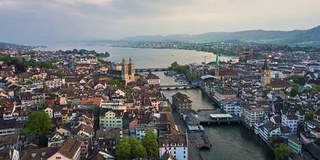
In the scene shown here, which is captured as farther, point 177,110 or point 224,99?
point 224,99

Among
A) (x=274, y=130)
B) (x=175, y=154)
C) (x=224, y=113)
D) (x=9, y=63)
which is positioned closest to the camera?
(x=175, y=154)

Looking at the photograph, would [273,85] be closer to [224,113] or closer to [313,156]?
[224,113]

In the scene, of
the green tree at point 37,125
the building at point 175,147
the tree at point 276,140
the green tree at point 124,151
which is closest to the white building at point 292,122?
the tree at point 276,140

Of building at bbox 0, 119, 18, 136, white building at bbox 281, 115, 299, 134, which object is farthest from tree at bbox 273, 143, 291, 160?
building at bbox 0, 119, 18, 136

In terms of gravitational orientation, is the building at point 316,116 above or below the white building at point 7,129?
above

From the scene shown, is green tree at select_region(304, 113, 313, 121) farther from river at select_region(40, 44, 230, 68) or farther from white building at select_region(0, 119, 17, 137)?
river at select_region(40, 44, 230, 68)

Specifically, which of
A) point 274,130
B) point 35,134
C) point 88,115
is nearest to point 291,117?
point 274,130

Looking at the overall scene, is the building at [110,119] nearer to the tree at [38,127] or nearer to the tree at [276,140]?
the tree at [38,127]
